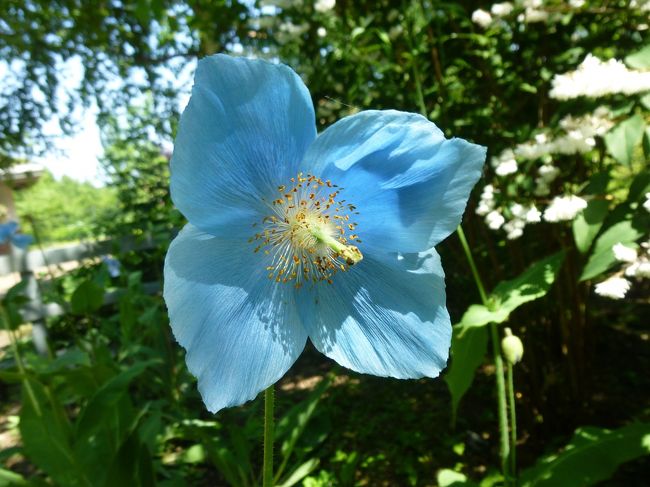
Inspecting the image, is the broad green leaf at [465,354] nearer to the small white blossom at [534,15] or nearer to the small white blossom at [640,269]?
the small white blossom at [640,269]

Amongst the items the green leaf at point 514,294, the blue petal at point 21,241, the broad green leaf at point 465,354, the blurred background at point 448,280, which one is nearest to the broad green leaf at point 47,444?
the blurred background at point 448,280

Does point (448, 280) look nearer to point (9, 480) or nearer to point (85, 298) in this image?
point (85, 298)

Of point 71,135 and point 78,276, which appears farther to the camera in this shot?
point 71,135

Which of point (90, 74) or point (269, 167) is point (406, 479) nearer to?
point (269, 167)

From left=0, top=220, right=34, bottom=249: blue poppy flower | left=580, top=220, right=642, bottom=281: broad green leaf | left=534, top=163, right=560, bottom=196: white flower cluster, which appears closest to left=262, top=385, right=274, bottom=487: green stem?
left=580, top=220, right=642, bottom=281: broad green leaf

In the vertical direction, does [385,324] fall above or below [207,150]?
below

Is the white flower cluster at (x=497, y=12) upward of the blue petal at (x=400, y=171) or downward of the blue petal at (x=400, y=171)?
upward

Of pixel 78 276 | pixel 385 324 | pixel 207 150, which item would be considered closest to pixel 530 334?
pixel 385 324
